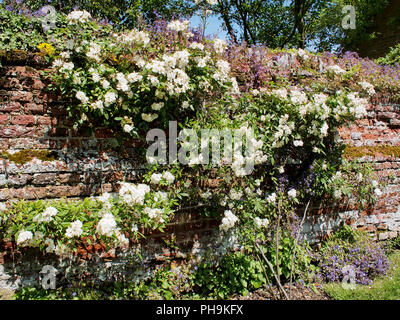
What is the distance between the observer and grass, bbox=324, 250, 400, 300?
11.3 ft

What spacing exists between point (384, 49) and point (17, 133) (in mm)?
11082

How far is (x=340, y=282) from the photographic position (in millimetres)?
3959

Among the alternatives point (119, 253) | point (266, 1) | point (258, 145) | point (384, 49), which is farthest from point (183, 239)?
point (266, 1)

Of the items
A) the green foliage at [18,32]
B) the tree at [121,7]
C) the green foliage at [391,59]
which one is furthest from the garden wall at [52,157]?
the green foliage at [391,59]

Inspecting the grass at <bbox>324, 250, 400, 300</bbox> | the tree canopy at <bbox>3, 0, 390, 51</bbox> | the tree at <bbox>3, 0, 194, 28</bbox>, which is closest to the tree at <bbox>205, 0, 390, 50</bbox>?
the tree canopy at <bbox>3, 0, 390, 51</bbox>

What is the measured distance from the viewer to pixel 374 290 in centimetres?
357

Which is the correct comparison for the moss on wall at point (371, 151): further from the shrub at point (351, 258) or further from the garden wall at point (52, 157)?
the garden wall at point (52, 157)

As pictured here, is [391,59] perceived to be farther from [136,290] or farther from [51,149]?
[51,149]

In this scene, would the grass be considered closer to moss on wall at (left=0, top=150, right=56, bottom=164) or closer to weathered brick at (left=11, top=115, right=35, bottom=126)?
moss on wall at (left=0, top=150, right=56, bottom=164)

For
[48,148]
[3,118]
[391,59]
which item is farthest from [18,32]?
[391,59]

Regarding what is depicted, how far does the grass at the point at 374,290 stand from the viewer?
3436 mm

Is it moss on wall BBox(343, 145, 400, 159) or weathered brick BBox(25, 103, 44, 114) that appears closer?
weathered brick BBox(25, 103, 44, 114)
